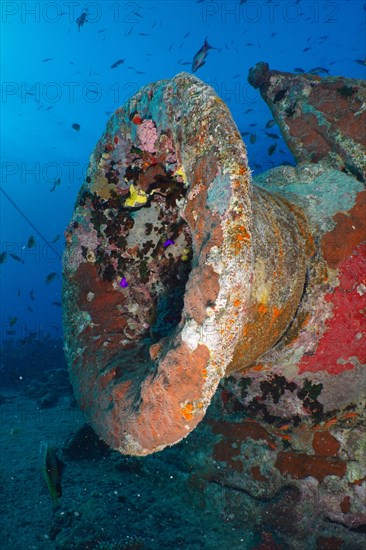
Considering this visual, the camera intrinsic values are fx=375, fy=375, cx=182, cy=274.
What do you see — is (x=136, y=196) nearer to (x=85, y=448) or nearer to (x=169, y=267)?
(x=169, y=267)

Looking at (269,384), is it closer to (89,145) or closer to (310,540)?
Answer: (310,540)

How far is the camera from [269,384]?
3.84 meters

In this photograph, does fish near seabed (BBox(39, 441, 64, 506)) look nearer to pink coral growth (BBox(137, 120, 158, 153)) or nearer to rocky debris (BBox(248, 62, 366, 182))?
pink coral growth (BBox(137, 120, 158, 153))

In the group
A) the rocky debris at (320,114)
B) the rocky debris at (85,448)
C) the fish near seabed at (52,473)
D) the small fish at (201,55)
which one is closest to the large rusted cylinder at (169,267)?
the rocky debris at (320,114)

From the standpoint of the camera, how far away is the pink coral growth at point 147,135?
9.62 ft

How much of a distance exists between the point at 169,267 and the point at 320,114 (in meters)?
2.80

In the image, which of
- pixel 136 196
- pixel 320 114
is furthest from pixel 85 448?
pixel 320 114

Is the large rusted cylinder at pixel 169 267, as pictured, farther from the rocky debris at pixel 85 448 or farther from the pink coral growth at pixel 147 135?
the rocky debris at pixel 85 448

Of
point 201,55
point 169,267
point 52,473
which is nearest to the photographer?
point 169,267

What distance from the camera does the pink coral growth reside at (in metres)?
2.93

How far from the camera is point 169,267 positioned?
133 inches

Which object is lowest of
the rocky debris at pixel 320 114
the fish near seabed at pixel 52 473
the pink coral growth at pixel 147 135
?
the fish near seabed at pixel 52 473

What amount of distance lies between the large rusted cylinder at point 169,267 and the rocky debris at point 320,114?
1.32m

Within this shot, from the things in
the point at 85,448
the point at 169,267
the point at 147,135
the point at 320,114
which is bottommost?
the point at 85,448
